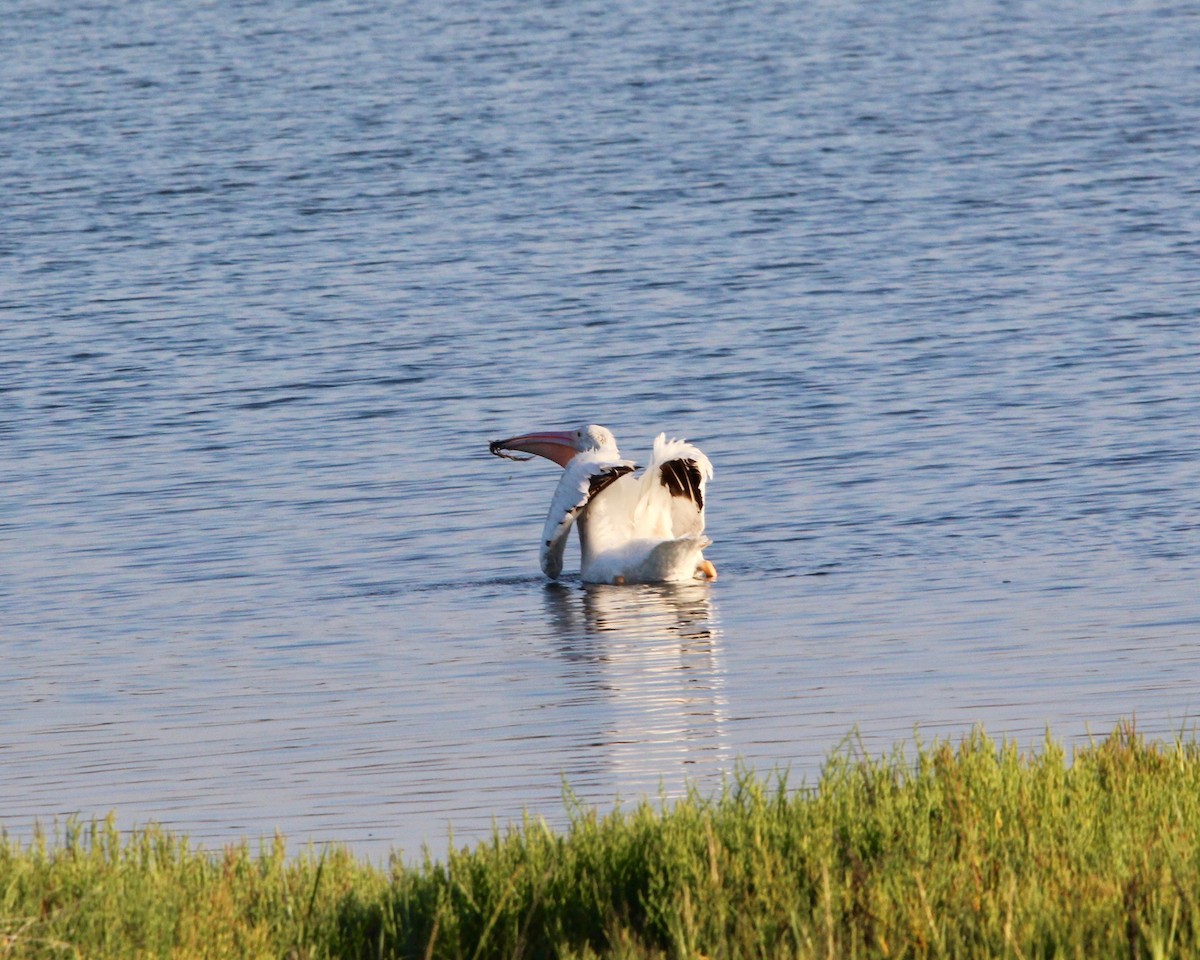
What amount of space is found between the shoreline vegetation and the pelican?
6519 mm

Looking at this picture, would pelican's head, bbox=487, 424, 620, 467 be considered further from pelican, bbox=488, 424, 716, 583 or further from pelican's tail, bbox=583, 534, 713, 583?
pelican's tail, bbox=583, 534, 713, 583

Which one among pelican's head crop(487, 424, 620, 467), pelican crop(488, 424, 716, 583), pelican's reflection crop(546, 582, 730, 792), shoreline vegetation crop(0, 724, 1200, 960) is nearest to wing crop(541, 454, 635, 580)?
pelican crop(488, 424, 716, 583)

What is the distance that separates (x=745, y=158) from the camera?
102ft

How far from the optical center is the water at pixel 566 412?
9344mm

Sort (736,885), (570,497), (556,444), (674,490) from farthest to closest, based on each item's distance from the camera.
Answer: (556,444) → (674,490) → (570,497) → (736,885)

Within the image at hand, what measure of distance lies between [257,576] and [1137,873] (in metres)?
8.57

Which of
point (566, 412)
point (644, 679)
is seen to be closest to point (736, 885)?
point (644, 679)

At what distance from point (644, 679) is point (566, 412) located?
771 cm

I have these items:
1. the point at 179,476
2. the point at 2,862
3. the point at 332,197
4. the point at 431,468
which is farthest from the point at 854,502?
the point at 332,197

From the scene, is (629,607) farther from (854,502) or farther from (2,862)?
(2,862)

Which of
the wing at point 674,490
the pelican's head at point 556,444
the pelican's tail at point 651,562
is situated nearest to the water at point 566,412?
the pelican's tail at point 651,562

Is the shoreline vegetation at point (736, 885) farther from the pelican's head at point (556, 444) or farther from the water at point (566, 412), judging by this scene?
the pelican's head at point (556, 444)

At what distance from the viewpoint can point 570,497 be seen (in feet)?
A: 44.6

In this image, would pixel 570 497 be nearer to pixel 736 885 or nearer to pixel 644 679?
pixel 644 679
